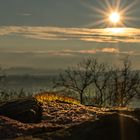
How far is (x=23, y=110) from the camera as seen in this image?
2103cm

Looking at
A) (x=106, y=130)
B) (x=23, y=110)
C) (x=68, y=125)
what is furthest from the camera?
(x=23, y=110)

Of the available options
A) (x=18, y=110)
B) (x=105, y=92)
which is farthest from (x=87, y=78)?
(x=18, y=110)

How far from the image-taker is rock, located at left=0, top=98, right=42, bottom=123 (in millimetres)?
20797

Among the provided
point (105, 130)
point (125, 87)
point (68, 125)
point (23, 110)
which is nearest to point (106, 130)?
point (105, 130)

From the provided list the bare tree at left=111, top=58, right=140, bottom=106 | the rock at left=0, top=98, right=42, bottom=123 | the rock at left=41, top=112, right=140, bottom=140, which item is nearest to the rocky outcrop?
the rock at left=41, top=112, right=140, bottom=140

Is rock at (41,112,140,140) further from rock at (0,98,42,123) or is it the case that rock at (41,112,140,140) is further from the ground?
rock at (0,98,42,123)

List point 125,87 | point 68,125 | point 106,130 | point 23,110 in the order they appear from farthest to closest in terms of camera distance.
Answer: point 125,87
point 23,110
point 68,125
point 106,130

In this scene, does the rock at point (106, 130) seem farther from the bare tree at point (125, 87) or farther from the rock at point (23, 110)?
the bare tree at point (125, 87)

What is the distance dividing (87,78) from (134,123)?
82.4 metres

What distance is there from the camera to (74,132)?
593 inches

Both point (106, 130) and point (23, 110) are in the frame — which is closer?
point (106, 130)

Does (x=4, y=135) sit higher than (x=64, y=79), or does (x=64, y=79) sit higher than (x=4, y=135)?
(x=64, y=79)

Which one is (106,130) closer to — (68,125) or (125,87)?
(68,125)

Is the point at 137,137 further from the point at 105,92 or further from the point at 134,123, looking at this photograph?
the point at 105,92
